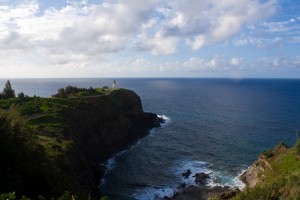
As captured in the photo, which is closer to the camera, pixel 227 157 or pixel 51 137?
pixel 51 137

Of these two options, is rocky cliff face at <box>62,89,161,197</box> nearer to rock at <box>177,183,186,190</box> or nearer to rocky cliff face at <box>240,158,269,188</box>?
rock at <box>177,183,186,190</box>

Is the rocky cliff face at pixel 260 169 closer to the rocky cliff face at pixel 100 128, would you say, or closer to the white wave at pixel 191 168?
the white wave at pixel 191 168

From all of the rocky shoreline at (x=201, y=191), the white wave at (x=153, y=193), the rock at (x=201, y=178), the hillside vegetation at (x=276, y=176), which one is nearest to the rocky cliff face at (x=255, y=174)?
the hillside vegetation at (x=276, y=176)

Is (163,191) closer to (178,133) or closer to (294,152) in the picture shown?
(294,152)

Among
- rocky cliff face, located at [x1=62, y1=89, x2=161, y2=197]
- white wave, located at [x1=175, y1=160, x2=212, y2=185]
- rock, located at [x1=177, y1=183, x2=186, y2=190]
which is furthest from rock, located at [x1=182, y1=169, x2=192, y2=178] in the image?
rocky cliff face, located at [x1=62, y1=89, x2=161, y2=197]

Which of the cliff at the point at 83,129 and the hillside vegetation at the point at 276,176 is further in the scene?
the cliff at the point at 83,129

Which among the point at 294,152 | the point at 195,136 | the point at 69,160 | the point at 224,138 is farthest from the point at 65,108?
the point at 294,152
